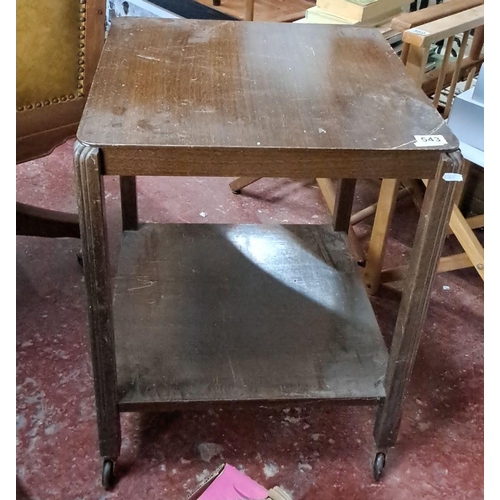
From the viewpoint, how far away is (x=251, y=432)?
113 cm

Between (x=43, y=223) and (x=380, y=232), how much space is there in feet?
2.62

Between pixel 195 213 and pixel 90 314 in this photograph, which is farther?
pixel 195 213

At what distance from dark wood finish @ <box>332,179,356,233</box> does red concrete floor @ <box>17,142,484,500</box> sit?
21cm

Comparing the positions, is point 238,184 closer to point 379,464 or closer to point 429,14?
point 429,14

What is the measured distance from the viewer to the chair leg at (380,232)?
1345mm

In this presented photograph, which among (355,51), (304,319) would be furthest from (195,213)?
(355,51)

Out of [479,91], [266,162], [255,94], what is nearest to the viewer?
[266,162]

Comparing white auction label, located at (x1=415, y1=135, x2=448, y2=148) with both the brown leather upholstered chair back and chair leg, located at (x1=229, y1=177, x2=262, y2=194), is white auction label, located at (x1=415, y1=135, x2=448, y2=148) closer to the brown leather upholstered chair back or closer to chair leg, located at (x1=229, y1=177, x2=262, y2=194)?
the brown leather upholstered chair back

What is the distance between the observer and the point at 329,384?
101cm

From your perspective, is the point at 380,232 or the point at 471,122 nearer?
the point at 471,122

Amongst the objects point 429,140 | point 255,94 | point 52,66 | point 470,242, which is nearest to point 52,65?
point 52,66

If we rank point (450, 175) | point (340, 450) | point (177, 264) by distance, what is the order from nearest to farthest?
1. point (450, 175)
2. point (340, 450)
3. point (177, 264)

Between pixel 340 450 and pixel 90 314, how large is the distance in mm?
554
